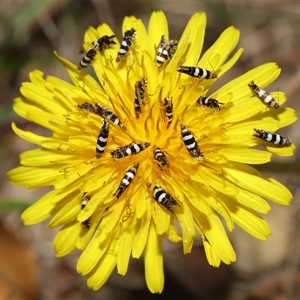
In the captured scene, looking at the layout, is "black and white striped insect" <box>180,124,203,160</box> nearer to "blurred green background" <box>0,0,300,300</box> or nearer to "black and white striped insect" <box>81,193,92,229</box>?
"black and white striped insect" <box>81,193,92,229</box>

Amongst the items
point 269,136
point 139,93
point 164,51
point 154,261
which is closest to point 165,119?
point 139,93

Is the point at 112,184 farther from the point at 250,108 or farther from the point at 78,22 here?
the point at 78,22

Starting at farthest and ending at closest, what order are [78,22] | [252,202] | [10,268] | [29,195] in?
[78,22] < [29,195] < [10,268] < [252,202]

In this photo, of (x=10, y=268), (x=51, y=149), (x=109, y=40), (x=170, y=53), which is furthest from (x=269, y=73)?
(x=10, y=268)

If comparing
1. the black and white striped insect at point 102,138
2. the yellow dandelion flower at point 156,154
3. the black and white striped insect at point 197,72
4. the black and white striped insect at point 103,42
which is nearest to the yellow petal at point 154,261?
the yellow dandelion flower at point 156,154

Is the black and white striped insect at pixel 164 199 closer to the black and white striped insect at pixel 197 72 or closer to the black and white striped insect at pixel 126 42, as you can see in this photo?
the black and white striped insect at pixel 197 72

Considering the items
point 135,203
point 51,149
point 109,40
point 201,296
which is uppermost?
point 109,40

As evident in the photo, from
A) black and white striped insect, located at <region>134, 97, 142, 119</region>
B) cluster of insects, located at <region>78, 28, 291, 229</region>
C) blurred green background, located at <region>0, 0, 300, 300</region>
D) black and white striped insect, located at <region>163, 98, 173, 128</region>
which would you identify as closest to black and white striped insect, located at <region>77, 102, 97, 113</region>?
cluster of insects, located at <region>78, 28, 291, 229</region>
